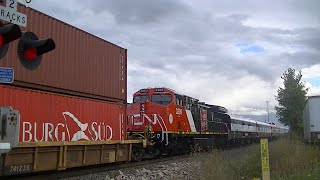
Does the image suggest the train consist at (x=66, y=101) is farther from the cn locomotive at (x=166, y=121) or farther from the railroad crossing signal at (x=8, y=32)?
the railroad crossing signal at (x=8, y=32)

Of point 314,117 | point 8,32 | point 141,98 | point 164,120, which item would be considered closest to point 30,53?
point 8,32

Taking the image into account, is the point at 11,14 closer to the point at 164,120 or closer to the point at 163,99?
the point at 164,120

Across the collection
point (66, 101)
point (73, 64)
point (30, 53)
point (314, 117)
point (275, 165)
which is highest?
point (73, 64)

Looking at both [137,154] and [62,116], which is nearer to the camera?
[62,116]

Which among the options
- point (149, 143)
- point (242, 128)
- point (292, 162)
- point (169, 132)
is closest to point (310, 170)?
point (292, 162)

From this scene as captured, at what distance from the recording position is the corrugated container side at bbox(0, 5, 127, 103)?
10.2 meters

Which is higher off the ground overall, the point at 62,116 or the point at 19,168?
the point at 62,116

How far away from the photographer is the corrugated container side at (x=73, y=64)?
1022cm

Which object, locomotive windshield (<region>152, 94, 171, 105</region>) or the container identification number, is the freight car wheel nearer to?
locomotive windshield (<region>152, 94, 171, 105</region>)

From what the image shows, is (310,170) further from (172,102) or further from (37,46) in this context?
(172,102)

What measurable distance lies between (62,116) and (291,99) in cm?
4094

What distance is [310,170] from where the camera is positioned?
35.1ft

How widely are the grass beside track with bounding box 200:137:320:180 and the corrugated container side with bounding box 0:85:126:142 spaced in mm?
3812

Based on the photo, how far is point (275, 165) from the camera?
1238 centimetres
